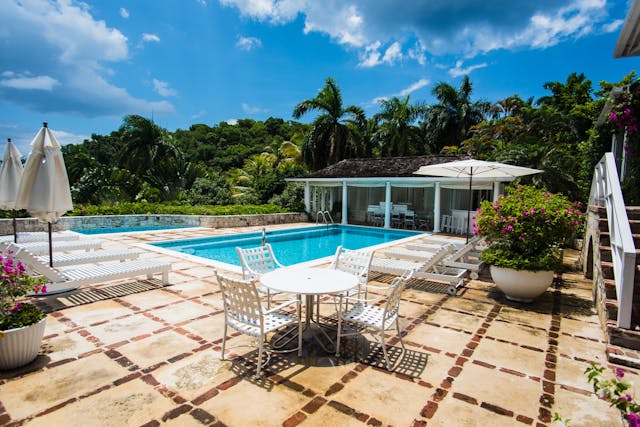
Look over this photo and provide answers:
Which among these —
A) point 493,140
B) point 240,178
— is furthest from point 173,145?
point 493,140

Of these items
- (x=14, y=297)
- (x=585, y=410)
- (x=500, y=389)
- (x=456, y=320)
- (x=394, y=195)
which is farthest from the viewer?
(x=394, y=195)

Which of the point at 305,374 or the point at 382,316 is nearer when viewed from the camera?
the point at 305,374

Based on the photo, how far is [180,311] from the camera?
207 inches

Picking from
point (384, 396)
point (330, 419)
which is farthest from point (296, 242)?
point (330, 419)

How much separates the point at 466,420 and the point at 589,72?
100 feet

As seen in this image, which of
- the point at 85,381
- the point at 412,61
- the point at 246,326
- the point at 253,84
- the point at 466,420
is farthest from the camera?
the point at 253,84

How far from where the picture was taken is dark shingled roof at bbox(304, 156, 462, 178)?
17.8 m

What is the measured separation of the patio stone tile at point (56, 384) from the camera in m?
2.91

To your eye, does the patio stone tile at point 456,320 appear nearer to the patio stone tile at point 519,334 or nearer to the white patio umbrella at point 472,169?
the patio stone tile at point 519,334

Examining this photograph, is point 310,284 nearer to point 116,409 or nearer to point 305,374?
point 305,374

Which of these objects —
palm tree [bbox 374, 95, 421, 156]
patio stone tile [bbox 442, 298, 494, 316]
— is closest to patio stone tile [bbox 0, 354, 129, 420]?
patio stone tile [bbox 442, 298, 494, 316]

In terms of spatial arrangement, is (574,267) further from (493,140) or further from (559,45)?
(559,45)

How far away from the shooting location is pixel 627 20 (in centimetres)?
563

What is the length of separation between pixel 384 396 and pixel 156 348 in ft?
8.74
